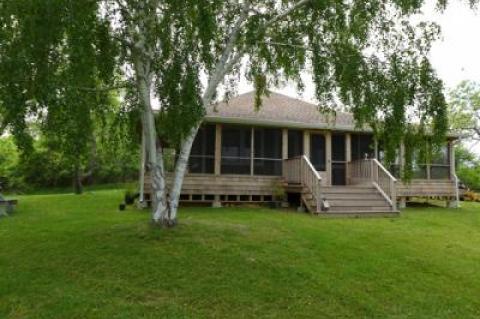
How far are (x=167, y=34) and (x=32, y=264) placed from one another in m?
4.15

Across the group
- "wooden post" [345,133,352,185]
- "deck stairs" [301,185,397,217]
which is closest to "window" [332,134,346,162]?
"wooden post" [345,133,352,185]

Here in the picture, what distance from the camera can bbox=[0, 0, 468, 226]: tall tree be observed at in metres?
5.11

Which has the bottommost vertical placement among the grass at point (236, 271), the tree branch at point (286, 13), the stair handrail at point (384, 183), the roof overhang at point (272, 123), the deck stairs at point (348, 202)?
the grass at point (236, 271)

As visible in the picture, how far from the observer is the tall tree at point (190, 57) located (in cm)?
511

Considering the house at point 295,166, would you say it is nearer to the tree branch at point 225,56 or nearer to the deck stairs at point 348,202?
the deck stairs at point 348,202

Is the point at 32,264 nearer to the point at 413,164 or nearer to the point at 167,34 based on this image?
the point at 167,34

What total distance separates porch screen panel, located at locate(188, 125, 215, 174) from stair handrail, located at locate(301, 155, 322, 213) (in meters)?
3.14

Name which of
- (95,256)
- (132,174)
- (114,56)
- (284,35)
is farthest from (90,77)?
(132,174)

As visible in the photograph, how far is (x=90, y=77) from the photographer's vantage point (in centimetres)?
623

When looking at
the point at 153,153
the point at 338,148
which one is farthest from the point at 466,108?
the point at 153,153

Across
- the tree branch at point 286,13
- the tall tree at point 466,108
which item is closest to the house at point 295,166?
the tree branch at point 286,13

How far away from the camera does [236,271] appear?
5703 mm

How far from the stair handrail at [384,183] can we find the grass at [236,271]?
284 centimetres

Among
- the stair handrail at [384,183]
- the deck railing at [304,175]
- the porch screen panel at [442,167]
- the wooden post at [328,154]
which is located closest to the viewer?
the deck railing at [304,175]
